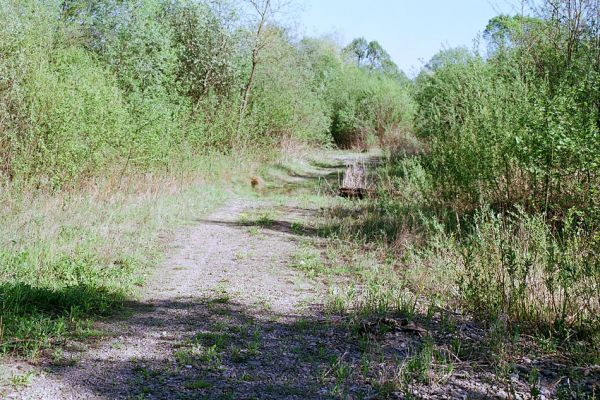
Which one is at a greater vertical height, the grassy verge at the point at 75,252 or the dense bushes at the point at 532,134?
the dense bushes at the point at 532,134

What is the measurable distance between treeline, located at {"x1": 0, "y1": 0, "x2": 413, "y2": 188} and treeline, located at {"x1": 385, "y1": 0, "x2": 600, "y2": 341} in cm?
625

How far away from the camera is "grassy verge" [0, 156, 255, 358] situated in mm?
4492

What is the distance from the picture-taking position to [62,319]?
455 cm

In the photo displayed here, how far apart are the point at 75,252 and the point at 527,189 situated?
6.66 m

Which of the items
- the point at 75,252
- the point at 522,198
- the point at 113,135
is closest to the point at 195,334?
the point at 75,252

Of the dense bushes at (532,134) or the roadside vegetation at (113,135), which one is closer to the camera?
the roadside vegetation at (113,135)

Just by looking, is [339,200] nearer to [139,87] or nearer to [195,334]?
[139,87]

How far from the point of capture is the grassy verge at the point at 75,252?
177 inches

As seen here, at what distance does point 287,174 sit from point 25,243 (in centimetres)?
1389

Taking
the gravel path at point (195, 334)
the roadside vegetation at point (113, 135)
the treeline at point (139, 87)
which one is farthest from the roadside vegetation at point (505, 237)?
the treeline at point (139, 87)

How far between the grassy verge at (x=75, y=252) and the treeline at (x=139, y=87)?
37.9 inches

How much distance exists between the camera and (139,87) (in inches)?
546

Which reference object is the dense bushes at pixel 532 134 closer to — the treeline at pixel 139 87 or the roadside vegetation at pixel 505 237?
the roadside vegetation at pixel 505 237

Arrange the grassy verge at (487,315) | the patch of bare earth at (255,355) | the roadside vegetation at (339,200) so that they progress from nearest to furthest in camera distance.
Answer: the patch of bare earth at (255,355) → the grassy verge at (487,315) → the roadside vegetation at (339,200)
